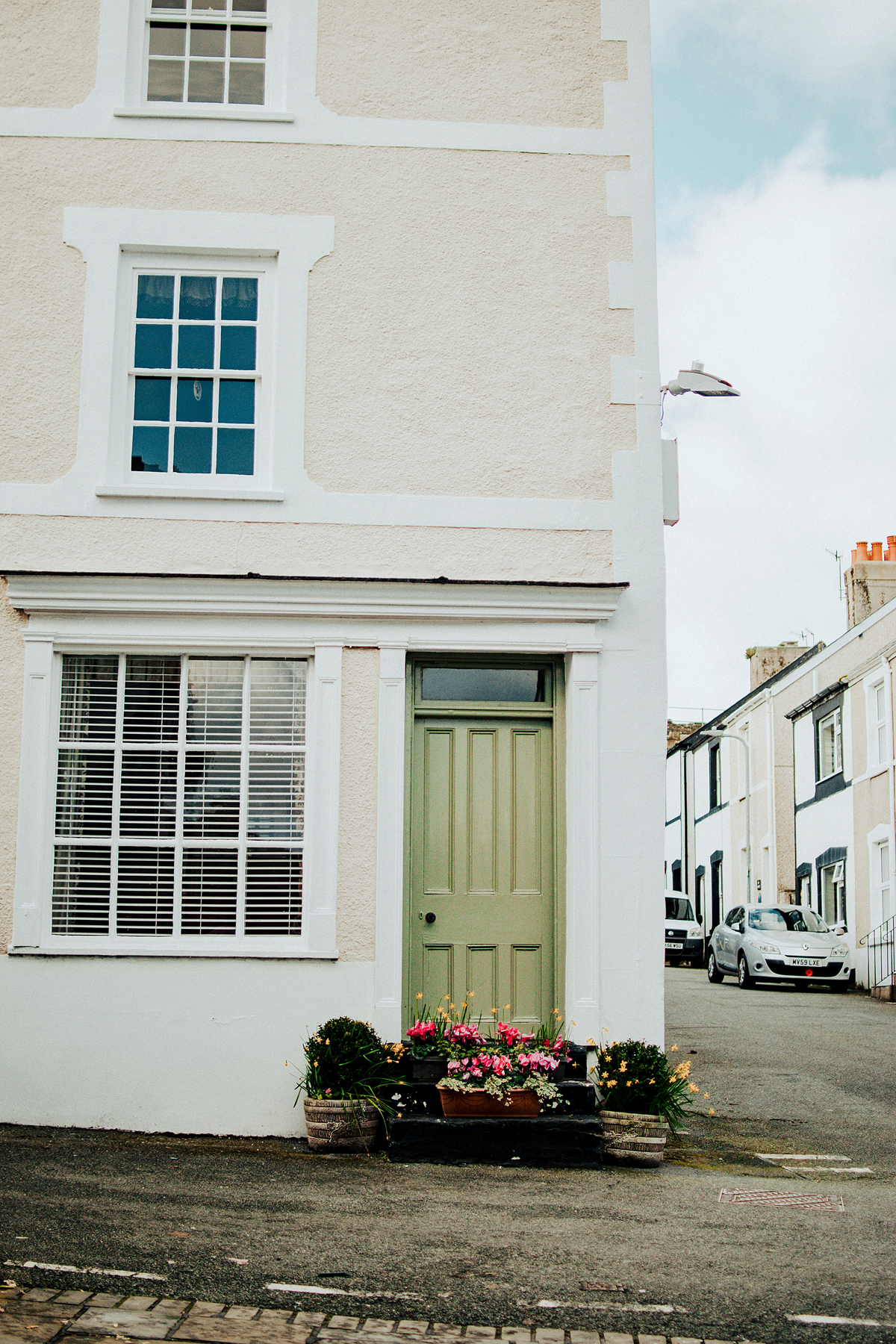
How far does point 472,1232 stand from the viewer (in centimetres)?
567

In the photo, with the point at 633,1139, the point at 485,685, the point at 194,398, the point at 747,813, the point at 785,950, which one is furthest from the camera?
the point at 747,813

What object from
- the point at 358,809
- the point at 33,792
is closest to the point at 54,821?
the point at 33,792

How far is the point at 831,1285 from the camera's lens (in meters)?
5.04

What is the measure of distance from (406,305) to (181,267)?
159 cm

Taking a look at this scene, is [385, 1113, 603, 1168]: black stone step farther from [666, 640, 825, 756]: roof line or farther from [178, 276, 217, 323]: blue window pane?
[666, 640, 825, 756]: roof line

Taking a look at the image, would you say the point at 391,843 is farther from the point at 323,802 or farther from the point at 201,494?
the point at 201,494

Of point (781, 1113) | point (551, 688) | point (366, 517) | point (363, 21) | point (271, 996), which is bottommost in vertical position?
point (781, 1113)

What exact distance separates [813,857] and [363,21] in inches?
865

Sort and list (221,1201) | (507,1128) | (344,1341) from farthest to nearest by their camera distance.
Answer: (507,1128)
(221,1201)
(344,1341)

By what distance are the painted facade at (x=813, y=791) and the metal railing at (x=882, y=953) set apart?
0.71 feet

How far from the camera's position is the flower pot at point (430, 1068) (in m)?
7.76

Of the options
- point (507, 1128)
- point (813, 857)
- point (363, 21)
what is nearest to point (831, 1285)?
point (507, 1128)

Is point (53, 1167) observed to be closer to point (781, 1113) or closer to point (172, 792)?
point (172, 792)

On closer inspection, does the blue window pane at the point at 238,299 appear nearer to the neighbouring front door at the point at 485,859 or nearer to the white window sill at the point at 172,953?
the neighbouring front door at the point at 485,859
